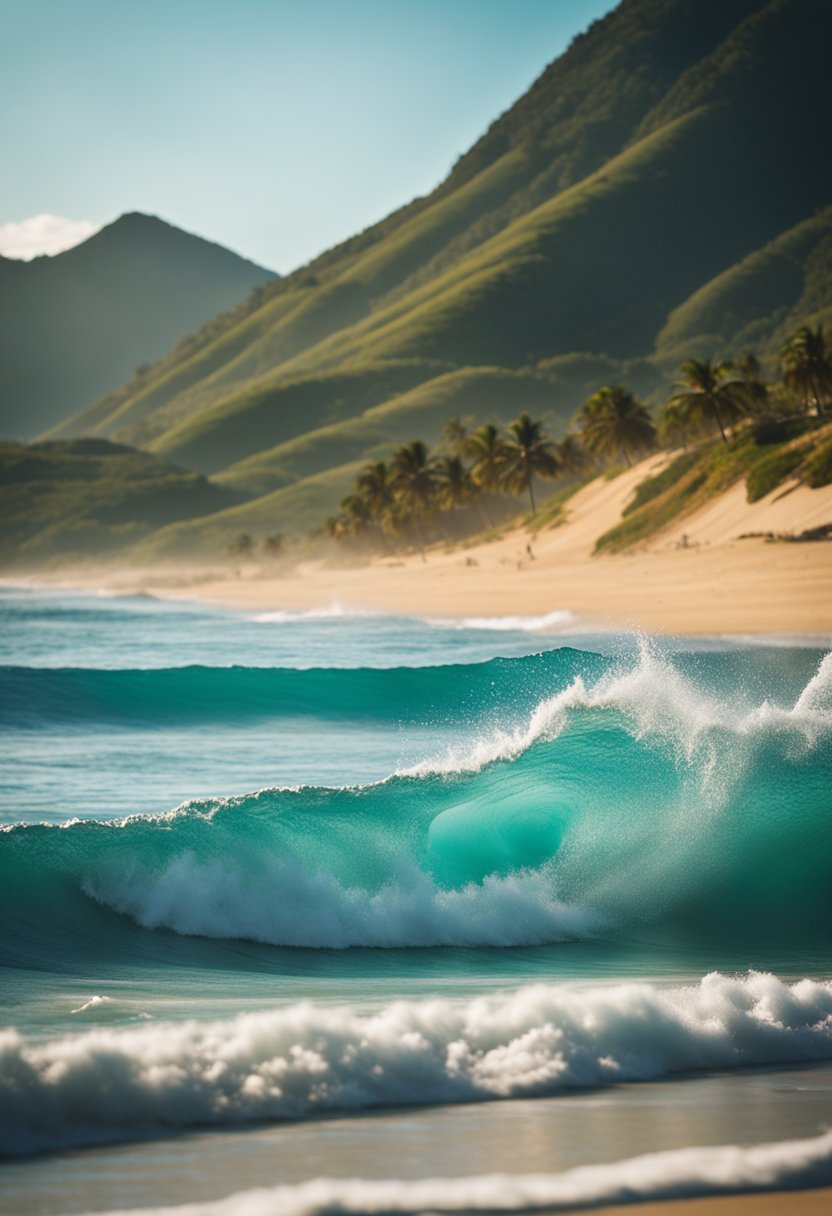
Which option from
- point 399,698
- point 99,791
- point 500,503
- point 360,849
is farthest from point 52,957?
point 500,503

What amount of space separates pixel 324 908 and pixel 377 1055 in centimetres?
358

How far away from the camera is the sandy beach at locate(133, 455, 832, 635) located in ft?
116

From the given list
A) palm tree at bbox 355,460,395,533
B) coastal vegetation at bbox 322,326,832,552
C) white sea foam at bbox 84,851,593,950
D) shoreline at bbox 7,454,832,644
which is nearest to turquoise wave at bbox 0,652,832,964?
white sea foam at bbox 84,851,593,950

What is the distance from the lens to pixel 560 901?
10477mm

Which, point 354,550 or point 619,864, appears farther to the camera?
point 354,550

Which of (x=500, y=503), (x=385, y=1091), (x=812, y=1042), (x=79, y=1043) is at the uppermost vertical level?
(x=500, y=503)

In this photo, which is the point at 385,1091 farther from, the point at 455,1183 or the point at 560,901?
the point at 560,901

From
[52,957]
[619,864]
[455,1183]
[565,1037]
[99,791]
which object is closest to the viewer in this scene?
[455,1183]

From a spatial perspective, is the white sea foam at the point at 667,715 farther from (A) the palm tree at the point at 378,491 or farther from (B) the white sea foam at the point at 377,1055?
(A) the palm tree at the point at 378,491

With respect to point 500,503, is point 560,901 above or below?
below

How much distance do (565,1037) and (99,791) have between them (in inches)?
379

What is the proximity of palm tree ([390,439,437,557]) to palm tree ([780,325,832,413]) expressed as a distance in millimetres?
43455

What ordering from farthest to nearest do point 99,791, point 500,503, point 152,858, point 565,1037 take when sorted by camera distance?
1. point 500,503
2. point 99,791
3. point 152,858
4. point 565,1037

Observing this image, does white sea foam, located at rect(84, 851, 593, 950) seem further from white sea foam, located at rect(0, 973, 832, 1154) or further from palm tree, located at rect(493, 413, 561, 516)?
palm tree, located at rect(493, 413, 561, 516)
